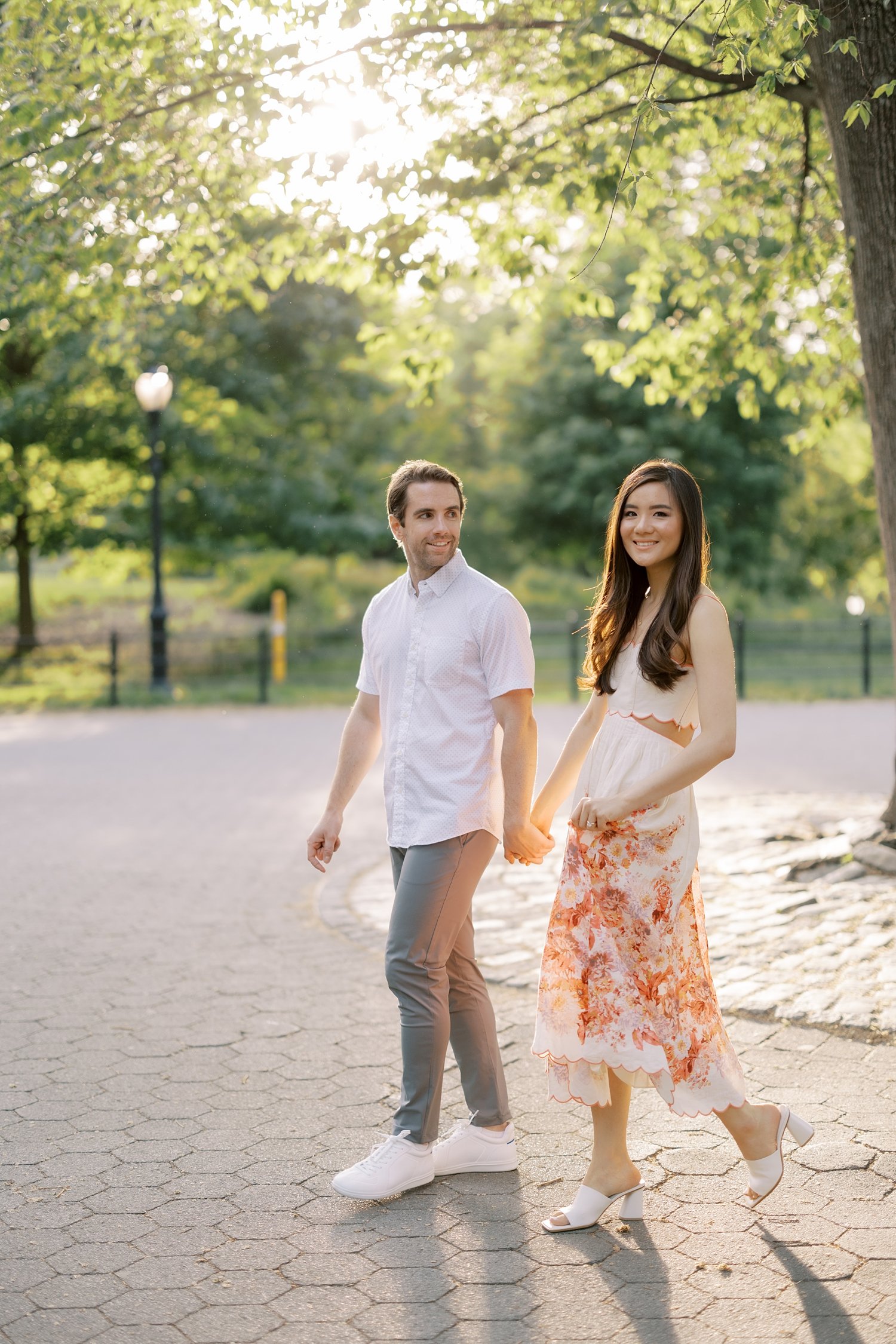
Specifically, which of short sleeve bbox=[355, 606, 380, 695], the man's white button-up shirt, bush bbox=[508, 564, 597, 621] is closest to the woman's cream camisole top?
the man's white button-up shirt

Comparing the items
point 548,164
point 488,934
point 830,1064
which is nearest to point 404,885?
point 830,1064

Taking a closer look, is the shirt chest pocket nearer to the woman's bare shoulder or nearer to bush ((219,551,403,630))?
the woman's bare shoulder

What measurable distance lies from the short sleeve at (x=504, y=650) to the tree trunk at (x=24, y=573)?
21340 mm

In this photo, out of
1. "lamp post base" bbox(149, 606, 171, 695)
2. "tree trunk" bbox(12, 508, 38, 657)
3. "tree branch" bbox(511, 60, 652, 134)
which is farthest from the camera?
"tree trunk" bbox(12, 508, 38, 657)

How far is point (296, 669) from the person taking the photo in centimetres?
2295

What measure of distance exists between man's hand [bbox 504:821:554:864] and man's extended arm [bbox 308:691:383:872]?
598 mm

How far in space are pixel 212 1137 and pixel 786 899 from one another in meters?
3.84

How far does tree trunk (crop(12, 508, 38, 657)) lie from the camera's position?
78.5ft

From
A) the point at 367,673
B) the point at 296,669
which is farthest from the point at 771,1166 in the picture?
the point at 296,669

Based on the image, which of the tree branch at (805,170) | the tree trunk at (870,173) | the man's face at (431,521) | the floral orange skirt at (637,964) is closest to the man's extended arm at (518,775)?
the floral orange skirt at (637,964)

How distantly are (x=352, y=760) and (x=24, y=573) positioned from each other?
854 inches

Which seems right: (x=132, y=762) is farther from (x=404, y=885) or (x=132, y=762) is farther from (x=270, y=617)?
(x=270, y=617)

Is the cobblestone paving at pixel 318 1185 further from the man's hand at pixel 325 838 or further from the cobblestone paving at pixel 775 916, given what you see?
the man's hand at pixel 325 838

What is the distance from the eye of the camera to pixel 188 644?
73.9ft
